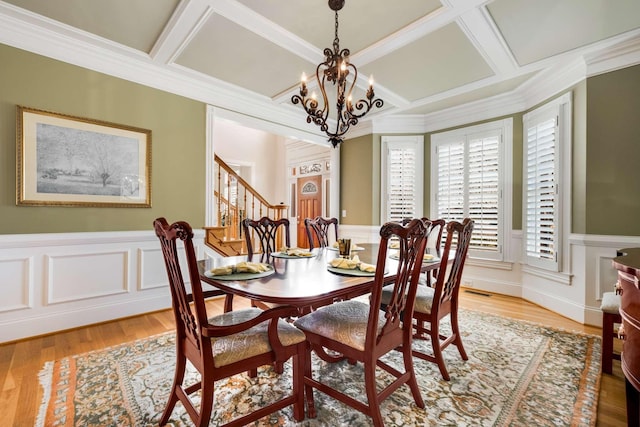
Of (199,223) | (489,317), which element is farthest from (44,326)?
(489,317)

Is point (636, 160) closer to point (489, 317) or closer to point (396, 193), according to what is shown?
point (489, 317)

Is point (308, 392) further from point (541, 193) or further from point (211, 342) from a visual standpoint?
point (541, 193)

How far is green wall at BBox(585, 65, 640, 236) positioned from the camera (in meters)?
2.66

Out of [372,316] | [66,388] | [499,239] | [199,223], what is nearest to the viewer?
[372,316]

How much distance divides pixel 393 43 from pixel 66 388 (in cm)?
362

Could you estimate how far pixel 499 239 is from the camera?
398 centimetres

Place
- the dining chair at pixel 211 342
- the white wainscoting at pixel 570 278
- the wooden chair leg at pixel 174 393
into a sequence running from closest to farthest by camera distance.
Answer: the dining chair at pixel 211 342, the wooden chair leg at pixel 174 393, the white wainscoting at pixel 570 278

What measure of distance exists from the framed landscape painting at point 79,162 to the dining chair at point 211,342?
205 centimetres

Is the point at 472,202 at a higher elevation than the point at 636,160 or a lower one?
lower

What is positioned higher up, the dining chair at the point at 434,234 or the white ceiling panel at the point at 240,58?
the white ceiling panel at the point at 240,58

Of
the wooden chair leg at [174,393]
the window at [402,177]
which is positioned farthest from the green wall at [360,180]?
the wooden chair leg at [174,393]

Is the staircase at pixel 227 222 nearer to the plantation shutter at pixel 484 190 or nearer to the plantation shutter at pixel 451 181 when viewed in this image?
the plantation shutter at pixel 451 181

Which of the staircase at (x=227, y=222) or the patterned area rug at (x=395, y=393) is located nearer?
the patterned area rug at (x=395, y=393)

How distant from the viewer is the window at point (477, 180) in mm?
3953
